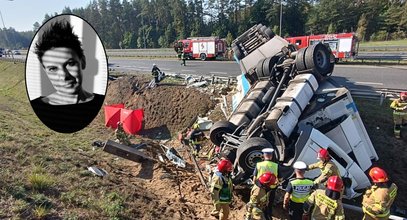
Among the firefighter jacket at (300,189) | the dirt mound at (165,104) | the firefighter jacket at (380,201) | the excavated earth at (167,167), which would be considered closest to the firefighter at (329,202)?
the firefighter jacket at (300,189)

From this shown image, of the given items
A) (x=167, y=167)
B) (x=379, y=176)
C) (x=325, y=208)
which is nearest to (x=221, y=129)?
(x=167, y=167)

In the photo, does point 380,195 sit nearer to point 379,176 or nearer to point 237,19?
point 379,176

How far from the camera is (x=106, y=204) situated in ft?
16.6

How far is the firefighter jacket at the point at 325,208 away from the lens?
14.7 ft

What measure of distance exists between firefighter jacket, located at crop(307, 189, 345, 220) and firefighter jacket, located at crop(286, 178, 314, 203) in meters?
0.22

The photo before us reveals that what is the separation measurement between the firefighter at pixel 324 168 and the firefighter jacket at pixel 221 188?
1.53 metres

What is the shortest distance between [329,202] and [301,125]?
1994 millimetres

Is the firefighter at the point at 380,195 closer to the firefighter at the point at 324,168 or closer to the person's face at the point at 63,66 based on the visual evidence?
the firefighter at the point at 324,168

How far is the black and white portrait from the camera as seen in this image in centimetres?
138

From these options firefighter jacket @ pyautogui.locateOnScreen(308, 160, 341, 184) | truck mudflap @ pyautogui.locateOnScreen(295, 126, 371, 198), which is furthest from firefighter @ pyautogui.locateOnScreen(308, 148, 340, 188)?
truck mudflap @ pyautogui.locateOnScreen(295, 126, 371, 198)

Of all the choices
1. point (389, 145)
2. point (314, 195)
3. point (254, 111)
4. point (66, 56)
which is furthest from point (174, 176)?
point (66, 56)

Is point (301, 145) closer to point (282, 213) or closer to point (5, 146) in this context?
point (282, 213)

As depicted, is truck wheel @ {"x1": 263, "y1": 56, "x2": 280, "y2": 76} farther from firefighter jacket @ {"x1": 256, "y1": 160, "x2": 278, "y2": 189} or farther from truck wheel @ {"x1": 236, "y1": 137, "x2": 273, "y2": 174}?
firefighter jacket @ {"x1": 256, "y1": 160, "x2": 278, "y2": 189}

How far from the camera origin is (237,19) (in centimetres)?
5781
